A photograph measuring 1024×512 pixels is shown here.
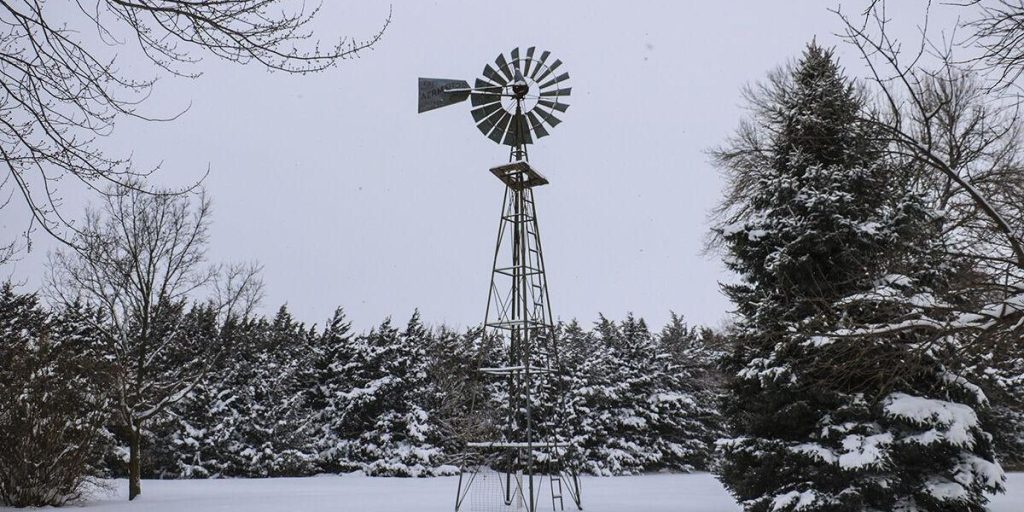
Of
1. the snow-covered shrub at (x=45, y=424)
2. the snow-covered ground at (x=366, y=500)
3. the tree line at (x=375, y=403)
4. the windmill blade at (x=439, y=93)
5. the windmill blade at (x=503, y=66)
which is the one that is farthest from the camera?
the tree line at (x=375, y=403)

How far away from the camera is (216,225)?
1577 cm

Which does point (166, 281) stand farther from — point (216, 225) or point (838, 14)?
point (838, 14)

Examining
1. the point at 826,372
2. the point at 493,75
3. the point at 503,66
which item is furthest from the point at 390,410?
the point at 826,372

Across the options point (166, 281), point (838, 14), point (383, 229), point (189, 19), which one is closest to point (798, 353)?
point (838, 14)

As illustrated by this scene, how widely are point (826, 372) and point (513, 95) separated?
633 centimetres

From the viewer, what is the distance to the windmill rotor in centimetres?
1062

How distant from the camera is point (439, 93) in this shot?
10.6 metres

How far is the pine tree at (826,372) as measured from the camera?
7.31 meters

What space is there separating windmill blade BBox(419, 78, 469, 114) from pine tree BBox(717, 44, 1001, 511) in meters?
4.66

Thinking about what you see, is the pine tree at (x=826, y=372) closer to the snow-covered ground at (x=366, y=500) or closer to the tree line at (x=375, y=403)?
the snow-covered ground at (x=366, y=500)

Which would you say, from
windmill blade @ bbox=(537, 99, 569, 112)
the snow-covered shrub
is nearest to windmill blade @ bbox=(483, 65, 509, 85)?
windmill blade @ bbox=(537, 99, 569, 112)

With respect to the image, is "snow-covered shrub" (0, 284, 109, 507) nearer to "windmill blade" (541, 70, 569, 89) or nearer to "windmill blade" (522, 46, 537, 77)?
"windmill blade" (522, 46, 537, 77)

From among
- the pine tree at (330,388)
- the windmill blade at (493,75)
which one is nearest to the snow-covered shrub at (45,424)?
the windmill blade at (493,75)

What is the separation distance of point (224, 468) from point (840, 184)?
2270 centimetres
